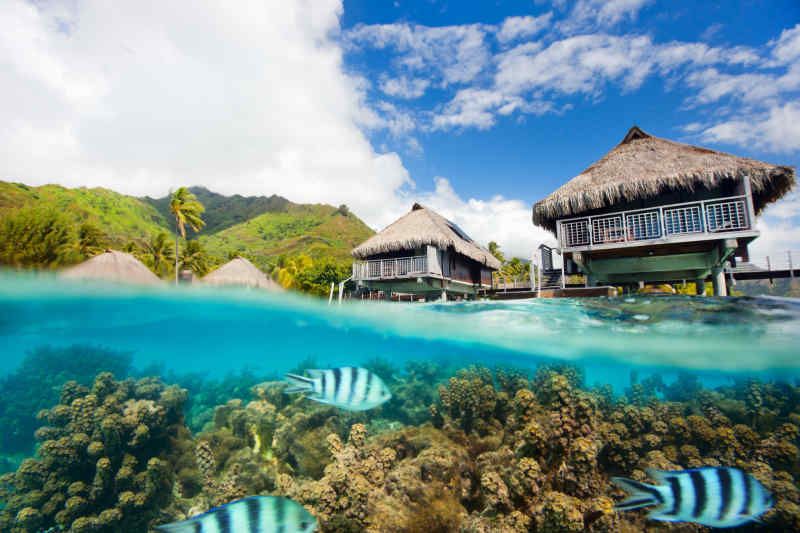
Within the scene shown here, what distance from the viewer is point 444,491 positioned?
565 centimetres

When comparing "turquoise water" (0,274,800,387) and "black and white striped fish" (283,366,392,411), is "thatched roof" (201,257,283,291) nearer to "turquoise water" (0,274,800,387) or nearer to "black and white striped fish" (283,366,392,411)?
"turquoise water" (0,274,800,387)

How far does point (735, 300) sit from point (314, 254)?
7394cm

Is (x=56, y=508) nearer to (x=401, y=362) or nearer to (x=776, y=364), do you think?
(x=401, y=362)

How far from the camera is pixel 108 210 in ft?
243

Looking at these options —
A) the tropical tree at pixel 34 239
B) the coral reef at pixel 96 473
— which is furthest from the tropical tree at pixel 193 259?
the coral reef at pixel 96 473

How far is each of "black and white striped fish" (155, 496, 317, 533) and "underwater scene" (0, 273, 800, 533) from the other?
0.01 m

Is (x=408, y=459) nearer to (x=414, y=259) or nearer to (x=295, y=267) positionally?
(x=414, y=259)

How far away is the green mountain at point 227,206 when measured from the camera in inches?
4518

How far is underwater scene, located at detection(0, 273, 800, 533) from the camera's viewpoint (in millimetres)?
4844

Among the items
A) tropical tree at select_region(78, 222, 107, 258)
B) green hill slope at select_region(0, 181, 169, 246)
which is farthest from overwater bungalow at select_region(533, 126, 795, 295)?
green hill slope at select_region(0, 181, 169, 246)

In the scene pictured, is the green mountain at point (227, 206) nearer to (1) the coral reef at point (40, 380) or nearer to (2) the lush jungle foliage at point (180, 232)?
(2) the lush jungle foliage at point (180, 232)

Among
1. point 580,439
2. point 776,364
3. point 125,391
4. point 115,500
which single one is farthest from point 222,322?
point 776,364

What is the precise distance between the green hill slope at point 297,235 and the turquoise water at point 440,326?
191ft

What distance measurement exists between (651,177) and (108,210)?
98930mm
